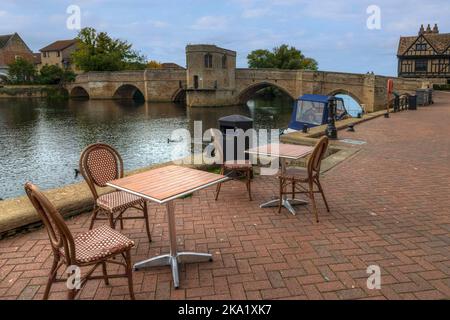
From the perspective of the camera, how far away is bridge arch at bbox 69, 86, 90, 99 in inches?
2388

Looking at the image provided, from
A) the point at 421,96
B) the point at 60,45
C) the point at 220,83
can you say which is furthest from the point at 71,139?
the point at 60,45

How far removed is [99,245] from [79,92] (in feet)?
214

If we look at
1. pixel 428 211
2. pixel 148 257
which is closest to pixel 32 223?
pixel 148 257

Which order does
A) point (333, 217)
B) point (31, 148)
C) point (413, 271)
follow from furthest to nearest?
point (31, 148) → point (333, 217) → point (413, 271)

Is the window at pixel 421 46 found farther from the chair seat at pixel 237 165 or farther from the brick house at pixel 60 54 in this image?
the brick house at pixel 60 54

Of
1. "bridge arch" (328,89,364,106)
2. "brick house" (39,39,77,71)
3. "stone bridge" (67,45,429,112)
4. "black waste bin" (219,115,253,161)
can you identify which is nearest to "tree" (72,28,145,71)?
"stone bridge" (67,45,429,112)

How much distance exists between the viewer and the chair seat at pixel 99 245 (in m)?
2.68

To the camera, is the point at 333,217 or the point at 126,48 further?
the point at 126,48

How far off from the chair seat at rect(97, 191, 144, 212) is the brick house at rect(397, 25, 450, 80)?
169ft

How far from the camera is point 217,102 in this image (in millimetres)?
45312

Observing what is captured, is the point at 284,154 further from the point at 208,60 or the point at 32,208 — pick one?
the point at 208,60

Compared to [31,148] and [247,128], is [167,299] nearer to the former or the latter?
[247,128]
